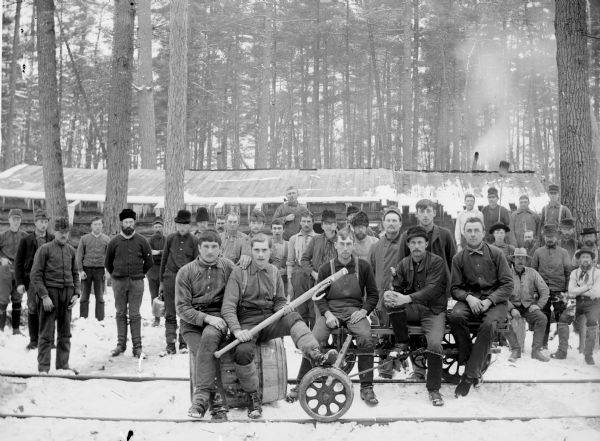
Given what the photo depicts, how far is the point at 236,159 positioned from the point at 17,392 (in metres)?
28.2

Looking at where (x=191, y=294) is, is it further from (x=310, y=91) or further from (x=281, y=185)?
(x=310, y=91)

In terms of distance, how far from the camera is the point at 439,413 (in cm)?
553

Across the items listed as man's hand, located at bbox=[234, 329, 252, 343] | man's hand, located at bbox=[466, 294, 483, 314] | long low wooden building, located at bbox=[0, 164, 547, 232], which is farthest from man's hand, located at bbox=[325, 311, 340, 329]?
long low wooden building, located at bbox=[0, 164, 547, 232]

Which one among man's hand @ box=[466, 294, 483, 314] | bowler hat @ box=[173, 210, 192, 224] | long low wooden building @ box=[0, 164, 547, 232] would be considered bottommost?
man's hand @ box=[466, 294, 483, 314]

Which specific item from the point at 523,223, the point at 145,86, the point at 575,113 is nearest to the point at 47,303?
the point at 523,223

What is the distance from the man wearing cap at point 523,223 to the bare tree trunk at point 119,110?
7.81 m

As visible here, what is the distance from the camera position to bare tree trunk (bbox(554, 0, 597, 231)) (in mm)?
9609

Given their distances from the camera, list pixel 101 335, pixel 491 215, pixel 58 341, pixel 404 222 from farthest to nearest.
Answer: pixel 404 222 → pixel 491 215 → pixel 101 335 → pixel 58 341

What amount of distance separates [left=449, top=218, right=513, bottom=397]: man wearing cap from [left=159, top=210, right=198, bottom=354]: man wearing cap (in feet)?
12.4

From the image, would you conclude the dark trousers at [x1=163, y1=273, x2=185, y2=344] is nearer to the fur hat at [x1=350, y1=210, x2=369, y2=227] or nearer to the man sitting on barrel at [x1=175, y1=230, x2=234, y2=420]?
the man sitting on barrel at [x1=175, y1=230, x2=234, y2=420]

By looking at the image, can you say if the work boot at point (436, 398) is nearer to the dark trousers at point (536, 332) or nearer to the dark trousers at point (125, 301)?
the dark trousers at point (536, 332)

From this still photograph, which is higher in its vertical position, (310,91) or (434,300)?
(310,91)

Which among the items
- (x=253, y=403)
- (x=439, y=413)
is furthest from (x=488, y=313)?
(x=253, y=403)

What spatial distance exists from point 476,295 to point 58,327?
5.12 meters
